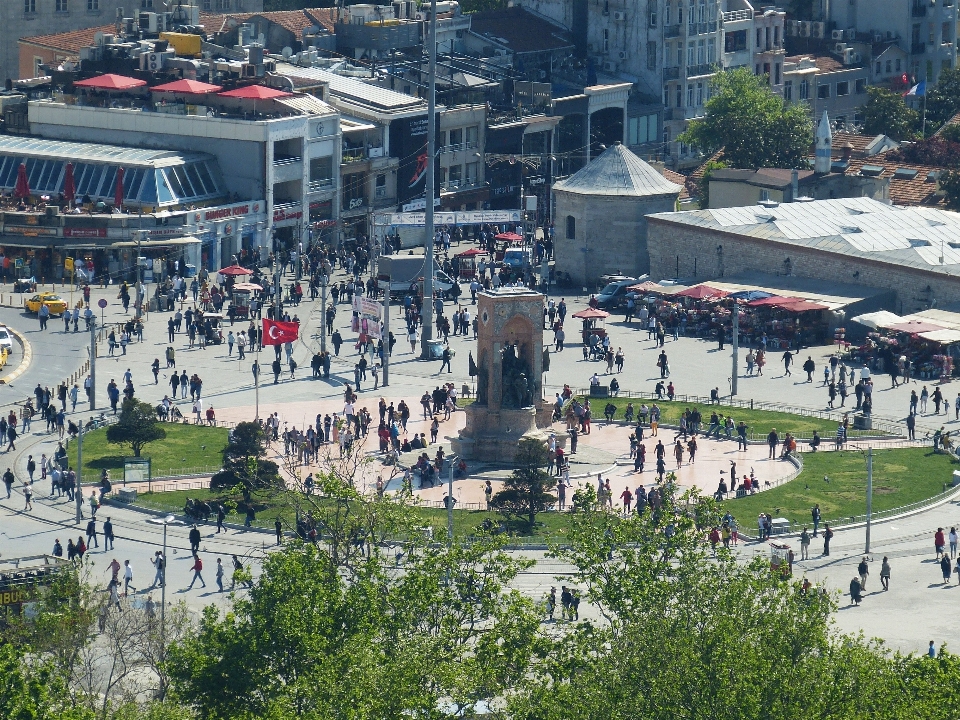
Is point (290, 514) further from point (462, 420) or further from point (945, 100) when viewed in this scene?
point (945, 100)

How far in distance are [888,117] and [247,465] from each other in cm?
7893

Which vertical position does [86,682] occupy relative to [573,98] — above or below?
below

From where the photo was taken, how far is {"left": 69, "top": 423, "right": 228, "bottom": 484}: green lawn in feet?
275

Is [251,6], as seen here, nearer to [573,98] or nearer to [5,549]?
[573,98]

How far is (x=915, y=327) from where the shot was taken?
101125 mm

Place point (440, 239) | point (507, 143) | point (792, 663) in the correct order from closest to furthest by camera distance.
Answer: point (792, 663) → point (440, 239) → point (507, 143)

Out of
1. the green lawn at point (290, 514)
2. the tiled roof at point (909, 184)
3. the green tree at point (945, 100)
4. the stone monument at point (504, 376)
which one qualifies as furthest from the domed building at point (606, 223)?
the green tree at point (945, 100)

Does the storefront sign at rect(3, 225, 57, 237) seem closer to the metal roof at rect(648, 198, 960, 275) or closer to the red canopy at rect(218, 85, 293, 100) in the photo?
the red canopy at rect(218, 85, 293, 100)

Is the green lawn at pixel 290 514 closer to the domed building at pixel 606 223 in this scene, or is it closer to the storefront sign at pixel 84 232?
the storefront sign at pixel 84 232

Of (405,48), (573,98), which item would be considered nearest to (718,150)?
(573,98)

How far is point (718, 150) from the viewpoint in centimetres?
14150

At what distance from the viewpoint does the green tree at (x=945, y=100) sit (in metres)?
156

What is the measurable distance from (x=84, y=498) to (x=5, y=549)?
18.9 feet

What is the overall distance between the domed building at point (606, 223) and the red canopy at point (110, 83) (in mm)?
21063
